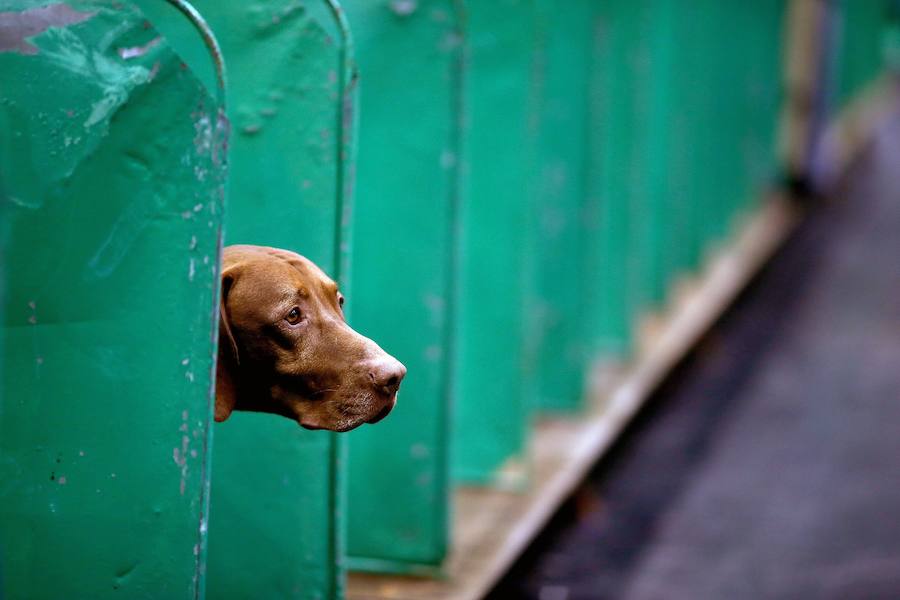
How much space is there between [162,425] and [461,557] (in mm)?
2294

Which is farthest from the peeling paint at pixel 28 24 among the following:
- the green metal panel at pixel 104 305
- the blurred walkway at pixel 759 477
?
the blurred walkway at pixel 759 477

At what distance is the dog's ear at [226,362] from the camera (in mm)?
2578

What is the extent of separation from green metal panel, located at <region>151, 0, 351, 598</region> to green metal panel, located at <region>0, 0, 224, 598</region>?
0.69 metres

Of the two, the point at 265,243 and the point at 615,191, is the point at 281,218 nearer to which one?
the point at 265,243

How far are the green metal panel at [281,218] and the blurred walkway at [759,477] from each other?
1349 mm

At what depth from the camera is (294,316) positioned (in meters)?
2.55

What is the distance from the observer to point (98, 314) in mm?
2402

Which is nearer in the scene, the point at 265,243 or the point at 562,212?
the point at 265,243

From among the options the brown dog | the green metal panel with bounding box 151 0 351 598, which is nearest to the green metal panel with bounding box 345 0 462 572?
the green metal panel with bounding box 151 0 351 598

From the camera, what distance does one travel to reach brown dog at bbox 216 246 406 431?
2.54m

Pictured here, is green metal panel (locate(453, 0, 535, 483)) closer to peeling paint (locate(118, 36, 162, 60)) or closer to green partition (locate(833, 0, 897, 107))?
peeling paint (locate(118, 36, 162, 60))

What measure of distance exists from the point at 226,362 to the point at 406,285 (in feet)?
6.01

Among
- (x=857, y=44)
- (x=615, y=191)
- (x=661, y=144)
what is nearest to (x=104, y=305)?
(x=615, y=191)

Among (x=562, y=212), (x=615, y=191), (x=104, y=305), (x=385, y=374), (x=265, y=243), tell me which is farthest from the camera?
(x=615, y=191)
